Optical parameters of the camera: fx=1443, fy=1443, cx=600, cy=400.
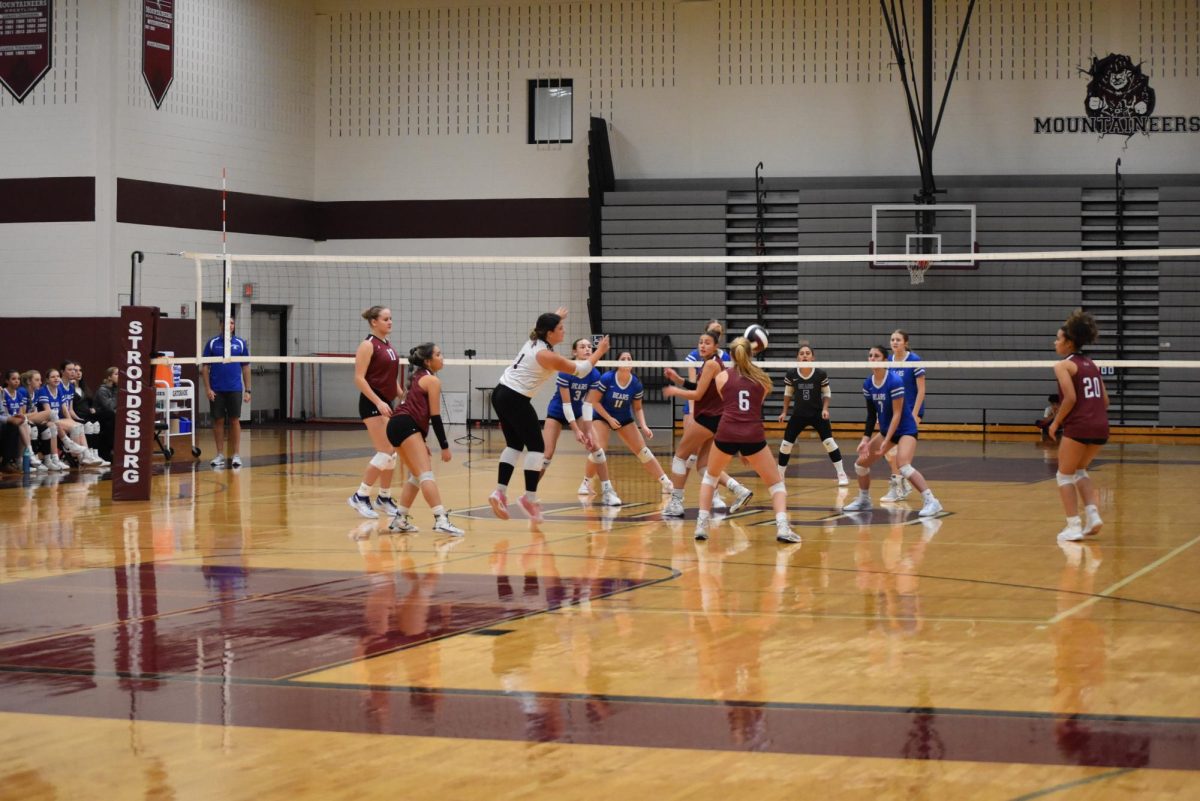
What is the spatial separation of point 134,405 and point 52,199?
1110 centimetres

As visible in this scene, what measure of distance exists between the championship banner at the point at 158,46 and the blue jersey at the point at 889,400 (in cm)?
1560

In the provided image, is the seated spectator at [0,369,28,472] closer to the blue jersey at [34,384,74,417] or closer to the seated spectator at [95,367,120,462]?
the blue jersey at [34,384,74,417]

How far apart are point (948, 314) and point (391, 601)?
19.2 metres

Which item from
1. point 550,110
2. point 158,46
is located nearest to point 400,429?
point 158,46

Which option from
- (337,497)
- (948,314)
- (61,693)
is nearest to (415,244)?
(948,314)

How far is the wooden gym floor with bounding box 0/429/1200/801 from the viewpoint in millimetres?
4879

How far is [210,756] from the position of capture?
5062mm

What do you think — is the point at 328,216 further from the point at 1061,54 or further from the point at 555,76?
the point at 1061,54

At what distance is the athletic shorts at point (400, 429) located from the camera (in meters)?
11.5

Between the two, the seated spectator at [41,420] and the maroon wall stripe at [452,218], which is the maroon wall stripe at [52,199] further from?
the seated spectator at [41,420]

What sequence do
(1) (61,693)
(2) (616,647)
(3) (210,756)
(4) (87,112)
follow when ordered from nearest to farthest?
(3) (210,756) → (1) (61,693) → (2) (616,647) → (4) (87,112)

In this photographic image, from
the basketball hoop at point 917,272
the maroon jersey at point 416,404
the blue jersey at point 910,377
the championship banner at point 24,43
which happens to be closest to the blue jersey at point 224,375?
the maroon jersey at point 416,404

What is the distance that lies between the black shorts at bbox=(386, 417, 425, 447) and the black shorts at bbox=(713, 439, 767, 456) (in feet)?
8.01

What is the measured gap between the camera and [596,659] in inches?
264
